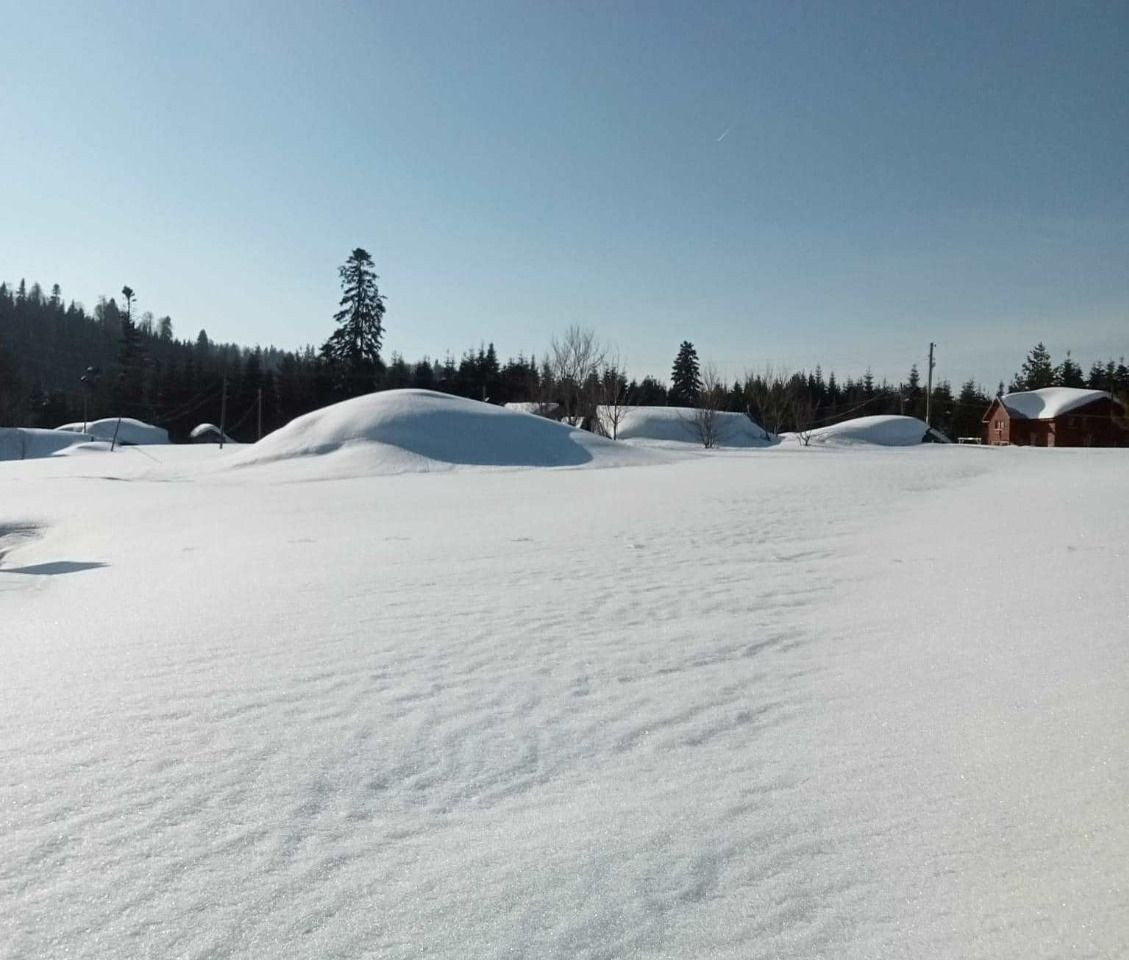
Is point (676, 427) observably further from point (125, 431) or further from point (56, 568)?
point (56, 568)

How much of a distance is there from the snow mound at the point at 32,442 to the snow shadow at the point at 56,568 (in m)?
41.0

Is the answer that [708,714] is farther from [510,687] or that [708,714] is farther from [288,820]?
[288,820]

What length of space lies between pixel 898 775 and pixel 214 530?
434 inches

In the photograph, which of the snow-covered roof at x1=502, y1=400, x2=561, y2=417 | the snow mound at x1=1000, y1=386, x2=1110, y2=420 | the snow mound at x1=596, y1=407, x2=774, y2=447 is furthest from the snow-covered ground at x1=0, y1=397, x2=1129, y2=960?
the snow mound at x1=1000, y1=386, x2=1110, y2=420

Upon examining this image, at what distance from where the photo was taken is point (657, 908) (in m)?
2.36

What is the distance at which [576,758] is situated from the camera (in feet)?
11.5

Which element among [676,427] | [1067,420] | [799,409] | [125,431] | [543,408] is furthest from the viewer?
[799,409]

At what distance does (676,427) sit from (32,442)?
40976mm

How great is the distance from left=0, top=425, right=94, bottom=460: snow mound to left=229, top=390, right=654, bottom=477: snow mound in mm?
25011

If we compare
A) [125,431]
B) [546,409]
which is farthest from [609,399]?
[125,431]

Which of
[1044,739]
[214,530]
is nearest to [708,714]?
[1044,739]

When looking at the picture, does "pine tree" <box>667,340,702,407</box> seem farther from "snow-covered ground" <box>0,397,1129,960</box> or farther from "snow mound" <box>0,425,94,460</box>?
"snow-covered ground" <box>0,397,1129,960</box>

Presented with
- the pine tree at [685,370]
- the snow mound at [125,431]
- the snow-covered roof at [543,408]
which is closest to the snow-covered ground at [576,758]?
the snow-covered roof at [543,408]

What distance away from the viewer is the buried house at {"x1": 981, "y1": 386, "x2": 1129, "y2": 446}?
162ft
